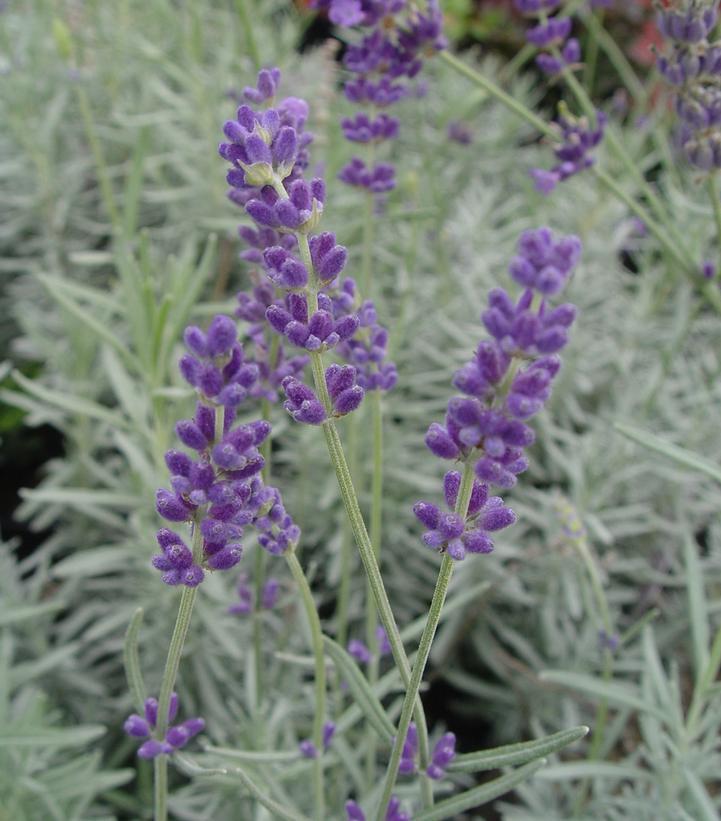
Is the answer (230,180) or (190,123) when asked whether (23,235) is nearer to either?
(190,123)

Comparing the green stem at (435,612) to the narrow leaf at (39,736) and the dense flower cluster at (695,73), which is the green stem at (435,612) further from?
the dense flower cluster at (695,73)

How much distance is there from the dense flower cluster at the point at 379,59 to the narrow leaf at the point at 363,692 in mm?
900

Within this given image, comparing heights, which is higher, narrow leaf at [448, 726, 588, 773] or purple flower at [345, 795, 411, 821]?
narrow leaf at [448, 726, 588, 773]

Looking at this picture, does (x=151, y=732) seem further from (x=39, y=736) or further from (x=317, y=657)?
(x=39, y=736)

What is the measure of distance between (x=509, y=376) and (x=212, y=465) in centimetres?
31

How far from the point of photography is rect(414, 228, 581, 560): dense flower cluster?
782mm

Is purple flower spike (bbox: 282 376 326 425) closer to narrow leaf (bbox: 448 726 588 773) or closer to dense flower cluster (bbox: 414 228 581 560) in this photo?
dense flower cluster (bbox: 414 228 581 560)

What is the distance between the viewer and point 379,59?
1739 mm

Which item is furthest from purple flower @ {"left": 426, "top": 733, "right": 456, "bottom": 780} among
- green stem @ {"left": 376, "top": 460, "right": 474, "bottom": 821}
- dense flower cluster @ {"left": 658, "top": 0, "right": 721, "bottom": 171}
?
dense flower cluster @ {"left": 658, "top": 0, "right": 721, "bottom": 171}

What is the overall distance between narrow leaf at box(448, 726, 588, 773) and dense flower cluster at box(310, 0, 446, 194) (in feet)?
3.40

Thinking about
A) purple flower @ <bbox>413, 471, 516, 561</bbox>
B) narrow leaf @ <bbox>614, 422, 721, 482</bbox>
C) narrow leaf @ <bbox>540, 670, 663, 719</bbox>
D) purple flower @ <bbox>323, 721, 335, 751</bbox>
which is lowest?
purple flower @ <bbox>323, 721, 335, 751</bbox>

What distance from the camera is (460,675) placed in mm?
2455

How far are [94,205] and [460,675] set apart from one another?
2.40 metres

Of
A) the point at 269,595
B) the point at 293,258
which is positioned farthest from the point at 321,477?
the point at 293,258
